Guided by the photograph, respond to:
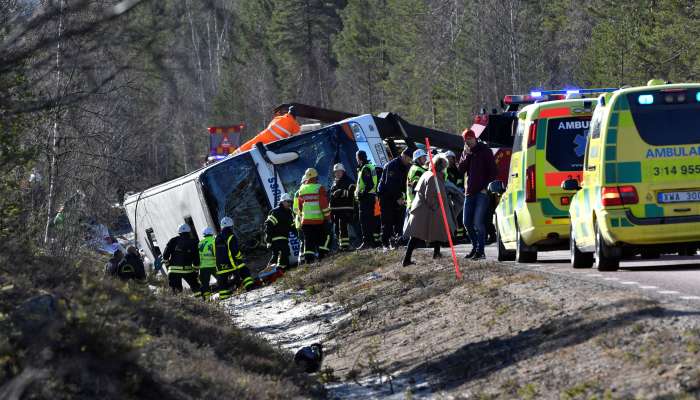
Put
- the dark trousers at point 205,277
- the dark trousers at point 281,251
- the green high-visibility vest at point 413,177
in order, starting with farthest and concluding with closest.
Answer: the dark trousers at point 281,251 < the dark trousers at point 205,277 < the green high-visibility vest at point 413,177

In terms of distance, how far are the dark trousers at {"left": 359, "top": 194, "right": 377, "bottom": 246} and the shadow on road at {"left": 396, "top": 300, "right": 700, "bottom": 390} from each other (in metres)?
12.7

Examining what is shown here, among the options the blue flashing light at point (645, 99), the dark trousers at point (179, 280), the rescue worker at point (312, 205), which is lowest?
the dark trousers at point (179, 280)

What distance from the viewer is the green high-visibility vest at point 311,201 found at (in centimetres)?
2442

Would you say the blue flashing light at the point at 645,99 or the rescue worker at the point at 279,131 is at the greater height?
the rescue worker at the point at 279,131

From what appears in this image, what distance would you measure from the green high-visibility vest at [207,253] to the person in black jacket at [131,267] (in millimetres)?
1281

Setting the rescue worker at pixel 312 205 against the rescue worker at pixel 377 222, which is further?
the rescue worker at pixel 377 222

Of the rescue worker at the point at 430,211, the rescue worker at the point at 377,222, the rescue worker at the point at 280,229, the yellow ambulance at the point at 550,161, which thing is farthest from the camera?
the rescue worker at the point at 377,222

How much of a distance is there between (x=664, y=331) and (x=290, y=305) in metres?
12.4

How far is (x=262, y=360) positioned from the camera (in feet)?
42.2

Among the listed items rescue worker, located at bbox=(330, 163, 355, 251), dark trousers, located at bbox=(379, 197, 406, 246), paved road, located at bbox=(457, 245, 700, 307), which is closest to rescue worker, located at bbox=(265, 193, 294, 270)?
rescue worker, located at bbox=(330, 163, 355, 251)

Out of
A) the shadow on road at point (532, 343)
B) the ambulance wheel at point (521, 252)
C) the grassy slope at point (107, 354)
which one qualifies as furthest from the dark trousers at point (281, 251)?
the shadow on road at point (532, 343)

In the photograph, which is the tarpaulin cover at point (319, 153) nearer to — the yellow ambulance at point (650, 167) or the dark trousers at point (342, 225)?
the dark trousers at point (342, 225)

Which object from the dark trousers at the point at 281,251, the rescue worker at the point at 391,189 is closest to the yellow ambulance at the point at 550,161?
the rescue worker at the point at 391,189

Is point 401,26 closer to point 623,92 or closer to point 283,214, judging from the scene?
point 283,214
